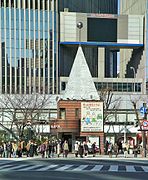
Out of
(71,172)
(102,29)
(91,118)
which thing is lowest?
(71,172)

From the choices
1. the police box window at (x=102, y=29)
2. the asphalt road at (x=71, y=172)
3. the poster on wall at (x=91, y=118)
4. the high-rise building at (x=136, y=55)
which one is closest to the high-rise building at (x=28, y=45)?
the police box window at (x=102, y=29)

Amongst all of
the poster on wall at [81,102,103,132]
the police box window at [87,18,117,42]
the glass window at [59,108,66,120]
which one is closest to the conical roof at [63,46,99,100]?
the glass window at [59,108,66,120]

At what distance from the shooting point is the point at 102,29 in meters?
102

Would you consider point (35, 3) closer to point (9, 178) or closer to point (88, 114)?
point (88, 114)

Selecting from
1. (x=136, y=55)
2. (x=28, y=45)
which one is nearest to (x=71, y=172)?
(x=28, y=45)

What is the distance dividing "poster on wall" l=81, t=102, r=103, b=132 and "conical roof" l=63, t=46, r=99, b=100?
715cm

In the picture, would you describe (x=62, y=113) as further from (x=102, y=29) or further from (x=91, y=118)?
(x=102, y=29)

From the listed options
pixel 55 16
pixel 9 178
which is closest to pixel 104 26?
pixel 55 16

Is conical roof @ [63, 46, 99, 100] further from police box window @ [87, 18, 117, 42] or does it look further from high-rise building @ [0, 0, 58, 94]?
police box window @ [87, 18, 117, 42]

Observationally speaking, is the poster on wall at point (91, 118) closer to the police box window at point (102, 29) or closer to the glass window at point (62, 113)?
the glass window at point (62, 113)

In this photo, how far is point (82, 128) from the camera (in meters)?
47.8

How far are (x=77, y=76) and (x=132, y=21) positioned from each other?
153 ft

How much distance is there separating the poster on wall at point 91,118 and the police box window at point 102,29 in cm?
5530

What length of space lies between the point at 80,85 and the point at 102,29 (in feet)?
153
